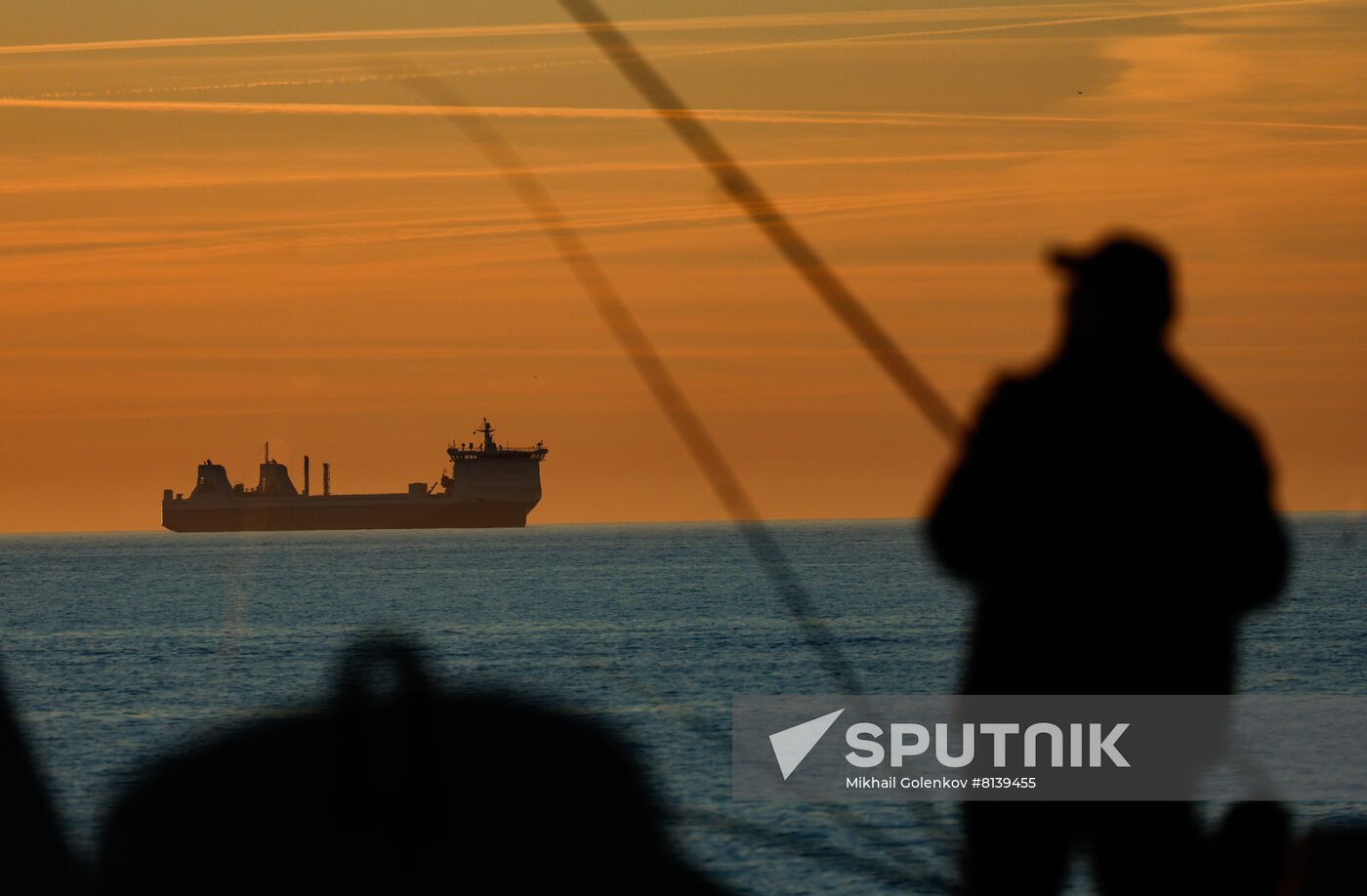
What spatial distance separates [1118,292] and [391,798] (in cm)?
150

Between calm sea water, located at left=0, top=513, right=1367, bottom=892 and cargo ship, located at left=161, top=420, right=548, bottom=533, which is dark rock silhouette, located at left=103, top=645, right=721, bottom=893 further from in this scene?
cargo ship, located at left=161, top=420, right=548, bottom=533

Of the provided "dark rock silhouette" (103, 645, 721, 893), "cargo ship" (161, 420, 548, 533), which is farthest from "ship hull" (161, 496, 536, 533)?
"dark rock silhouette" (103, 645, 721, 893)

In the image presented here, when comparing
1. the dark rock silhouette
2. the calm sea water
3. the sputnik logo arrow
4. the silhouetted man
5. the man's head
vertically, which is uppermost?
the man's head

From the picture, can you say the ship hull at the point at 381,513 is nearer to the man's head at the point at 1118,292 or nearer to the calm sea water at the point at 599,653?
the calm sea water at the point at 599,653

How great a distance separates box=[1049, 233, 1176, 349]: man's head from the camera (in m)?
2.95

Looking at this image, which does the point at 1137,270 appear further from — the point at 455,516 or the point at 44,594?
the point at 455,516

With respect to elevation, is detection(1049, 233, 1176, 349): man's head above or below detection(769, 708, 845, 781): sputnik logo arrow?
above

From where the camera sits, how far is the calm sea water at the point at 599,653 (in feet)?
80.1

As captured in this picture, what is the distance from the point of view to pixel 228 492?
164 m

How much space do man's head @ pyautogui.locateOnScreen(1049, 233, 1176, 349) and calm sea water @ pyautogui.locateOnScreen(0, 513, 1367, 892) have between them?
50cm

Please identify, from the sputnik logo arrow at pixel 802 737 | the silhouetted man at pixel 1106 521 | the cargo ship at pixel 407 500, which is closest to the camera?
the silhouetted man at pixel 1106 521

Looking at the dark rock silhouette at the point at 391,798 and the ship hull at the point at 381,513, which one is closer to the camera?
the dark rock silhouette at the point at 391,798

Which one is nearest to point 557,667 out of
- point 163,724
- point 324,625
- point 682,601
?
point 163,724

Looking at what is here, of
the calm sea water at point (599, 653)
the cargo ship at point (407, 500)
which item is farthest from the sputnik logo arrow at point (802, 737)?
the cargo ship at point (407, 500)
